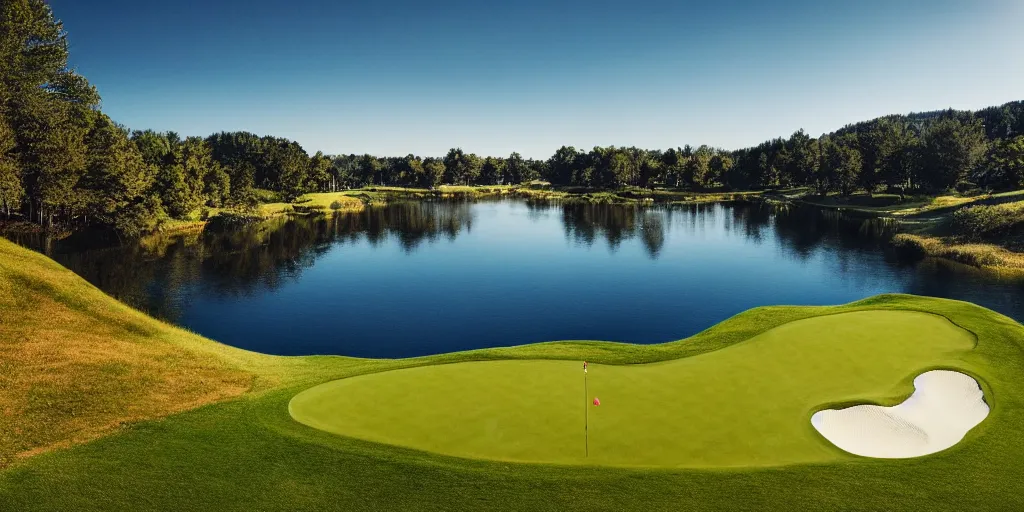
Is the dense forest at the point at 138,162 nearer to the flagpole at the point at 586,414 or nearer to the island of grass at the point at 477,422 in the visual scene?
the island of grass at the point at 477,422

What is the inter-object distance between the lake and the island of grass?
1098cm

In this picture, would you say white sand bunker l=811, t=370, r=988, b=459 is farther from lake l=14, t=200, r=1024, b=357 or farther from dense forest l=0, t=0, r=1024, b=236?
dense forest l=0, t=0, r=1024, b=236

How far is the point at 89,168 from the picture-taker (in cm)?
6869

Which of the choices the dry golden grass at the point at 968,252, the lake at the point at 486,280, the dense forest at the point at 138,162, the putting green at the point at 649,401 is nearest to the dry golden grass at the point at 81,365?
the putting green at the point at 649,401

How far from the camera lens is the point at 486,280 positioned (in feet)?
171

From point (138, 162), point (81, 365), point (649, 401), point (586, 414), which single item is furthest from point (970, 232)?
point (138, 162)

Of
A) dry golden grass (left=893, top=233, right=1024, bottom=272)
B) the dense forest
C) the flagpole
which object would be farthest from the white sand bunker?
the dense forest

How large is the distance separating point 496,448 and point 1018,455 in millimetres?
12981

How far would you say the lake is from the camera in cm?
3578

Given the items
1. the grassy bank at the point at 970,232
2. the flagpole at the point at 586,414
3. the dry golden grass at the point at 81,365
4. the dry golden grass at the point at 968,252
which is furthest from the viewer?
the grassy bank at the point at 970,232

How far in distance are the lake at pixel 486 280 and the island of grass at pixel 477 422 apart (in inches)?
432

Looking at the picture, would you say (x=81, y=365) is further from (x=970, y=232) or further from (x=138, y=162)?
(x=970, y=232)

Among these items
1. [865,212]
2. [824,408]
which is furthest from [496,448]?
[865,212]

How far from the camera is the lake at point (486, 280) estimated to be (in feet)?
117
